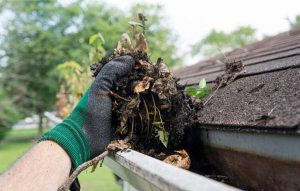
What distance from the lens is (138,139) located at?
150 centimetres

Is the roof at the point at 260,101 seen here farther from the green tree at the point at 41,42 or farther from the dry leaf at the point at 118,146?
the green tree at the point at 41,42

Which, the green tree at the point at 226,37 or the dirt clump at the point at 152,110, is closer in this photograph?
the dirt clump at the point at 152,110

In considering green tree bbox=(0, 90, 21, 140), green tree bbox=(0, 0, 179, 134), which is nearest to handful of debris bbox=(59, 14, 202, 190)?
green tree bbox=(0, 90, 21, 140)

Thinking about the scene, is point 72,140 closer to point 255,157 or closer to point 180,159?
point 180,159

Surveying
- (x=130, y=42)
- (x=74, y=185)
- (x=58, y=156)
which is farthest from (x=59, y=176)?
(x=130, y=42)

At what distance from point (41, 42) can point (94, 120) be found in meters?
20.9

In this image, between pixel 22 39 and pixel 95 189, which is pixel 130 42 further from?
pixel 22 39

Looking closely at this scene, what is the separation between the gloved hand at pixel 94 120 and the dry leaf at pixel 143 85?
8cm

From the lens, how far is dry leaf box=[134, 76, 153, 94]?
1441 millimetres

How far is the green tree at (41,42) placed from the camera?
2125cm

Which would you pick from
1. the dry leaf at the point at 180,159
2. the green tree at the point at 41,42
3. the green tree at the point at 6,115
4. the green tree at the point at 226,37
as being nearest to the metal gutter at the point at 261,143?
the dry leaf at the point at 180,159

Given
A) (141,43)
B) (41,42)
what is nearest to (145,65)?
(141,43)

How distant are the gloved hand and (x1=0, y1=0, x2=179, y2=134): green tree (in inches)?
774

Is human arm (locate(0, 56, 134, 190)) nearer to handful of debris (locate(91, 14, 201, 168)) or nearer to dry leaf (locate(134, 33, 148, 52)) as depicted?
handful of debris (locate(91, 14, 201, 168))
